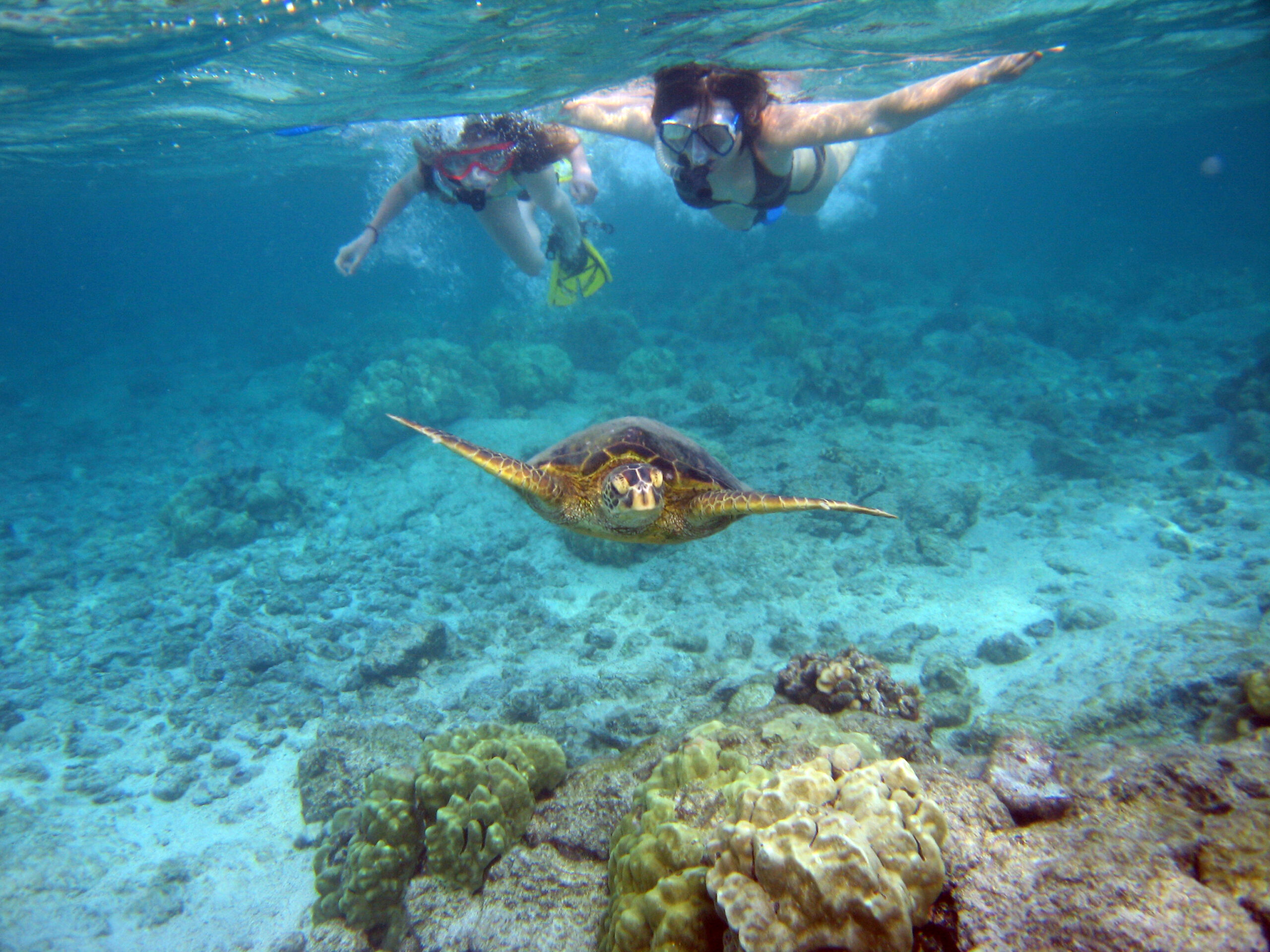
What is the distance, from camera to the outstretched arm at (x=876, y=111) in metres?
4.28

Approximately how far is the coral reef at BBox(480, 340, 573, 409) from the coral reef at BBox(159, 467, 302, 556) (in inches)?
226

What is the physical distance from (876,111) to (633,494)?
16.5 feet

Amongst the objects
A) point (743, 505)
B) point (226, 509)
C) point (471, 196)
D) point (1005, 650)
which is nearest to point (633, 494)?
point (743, 505)

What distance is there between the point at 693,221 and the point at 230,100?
25241mm

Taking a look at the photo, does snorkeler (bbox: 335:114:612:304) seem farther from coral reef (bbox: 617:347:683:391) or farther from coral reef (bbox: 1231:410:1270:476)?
coral reef (bbox: 1231:410:1270:476)

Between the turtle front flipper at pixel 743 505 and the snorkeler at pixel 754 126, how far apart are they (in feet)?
12.5

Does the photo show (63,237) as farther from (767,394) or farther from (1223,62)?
(1223,62)

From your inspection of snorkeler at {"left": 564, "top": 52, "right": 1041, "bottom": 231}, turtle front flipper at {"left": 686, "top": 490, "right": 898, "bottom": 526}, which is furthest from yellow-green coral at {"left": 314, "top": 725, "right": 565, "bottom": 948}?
snorkeler at {"left": 564, "top": 52, "right": 1041, "bottom": 231}

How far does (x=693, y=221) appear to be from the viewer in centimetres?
3334

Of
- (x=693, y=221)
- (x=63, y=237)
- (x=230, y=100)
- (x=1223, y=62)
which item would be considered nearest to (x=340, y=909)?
(x=230, y=100)

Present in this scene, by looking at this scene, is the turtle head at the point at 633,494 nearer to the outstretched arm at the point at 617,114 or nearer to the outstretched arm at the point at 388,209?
the outstretched arm at the point at 388,209

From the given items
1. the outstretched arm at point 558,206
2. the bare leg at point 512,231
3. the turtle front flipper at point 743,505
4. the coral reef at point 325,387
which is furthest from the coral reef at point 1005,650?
the coral reef at point 325,387

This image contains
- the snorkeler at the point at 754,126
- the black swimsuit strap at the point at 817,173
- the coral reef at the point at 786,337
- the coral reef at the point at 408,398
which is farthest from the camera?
the coral reef at the point at 786,337

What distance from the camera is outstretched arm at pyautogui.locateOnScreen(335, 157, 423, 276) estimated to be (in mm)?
7000
